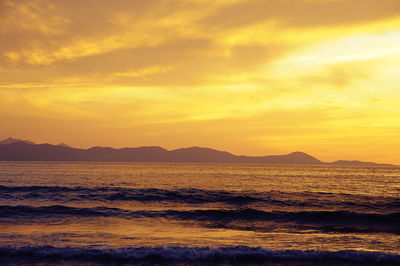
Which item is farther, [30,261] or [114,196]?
[114,196]

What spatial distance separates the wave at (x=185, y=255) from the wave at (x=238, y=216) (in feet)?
24.2

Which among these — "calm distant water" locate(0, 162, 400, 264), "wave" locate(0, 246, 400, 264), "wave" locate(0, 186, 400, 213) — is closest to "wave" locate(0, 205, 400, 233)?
"calm distant water" locate(0, 162, 400, 264)

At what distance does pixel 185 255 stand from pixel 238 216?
11116 mm

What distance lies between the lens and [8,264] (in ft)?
38.6

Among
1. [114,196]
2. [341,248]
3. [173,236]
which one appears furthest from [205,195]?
[341,248]

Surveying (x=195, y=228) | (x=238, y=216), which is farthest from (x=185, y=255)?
(x=238, y=216)

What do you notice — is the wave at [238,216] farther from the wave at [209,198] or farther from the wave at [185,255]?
the wave at [185,255]

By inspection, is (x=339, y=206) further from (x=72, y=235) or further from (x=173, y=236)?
(x=72, y=235)

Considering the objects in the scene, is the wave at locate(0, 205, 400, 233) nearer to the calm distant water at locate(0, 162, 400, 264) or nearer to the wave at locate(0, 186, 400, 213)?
the calm distant water at locate(0, 162, 400, 264)

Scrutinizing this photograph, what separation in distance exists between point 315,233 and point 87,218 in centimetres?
1478

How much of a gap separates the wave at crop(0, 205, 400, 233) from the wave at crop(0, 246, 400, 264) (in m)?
7.37

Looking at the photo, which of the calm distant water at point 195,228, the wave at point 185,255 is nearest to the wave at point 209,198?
the calm distant water at point 195,228

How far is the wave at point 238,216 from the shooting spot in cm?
2144

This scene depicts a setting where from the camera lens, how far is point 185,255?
13023 mm
